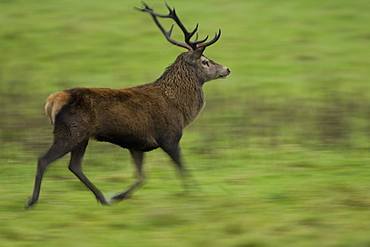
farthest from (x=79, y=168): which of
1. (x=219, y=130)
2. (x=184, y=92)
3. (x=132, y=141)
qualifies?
(x=219, y=130)

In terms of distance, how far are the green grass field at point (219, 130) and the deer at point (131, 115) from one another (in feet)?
1.51

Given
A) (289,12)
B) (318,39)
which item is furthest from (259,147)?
(289,12)

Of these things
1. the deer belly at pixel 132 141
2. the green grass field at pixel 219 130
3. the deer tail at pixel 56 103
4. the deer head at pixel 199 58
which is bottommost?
the green grass field at pixel 219 130

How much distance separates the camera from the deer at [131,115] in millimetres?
7668

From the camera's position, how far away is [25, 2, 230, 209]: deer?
7.67 m

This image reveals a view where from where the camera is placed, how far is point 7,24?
19.8 metres

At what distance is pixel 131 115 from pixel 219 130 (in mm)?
4594

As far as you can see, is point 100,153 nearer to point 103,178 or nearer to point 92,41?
point 103,178

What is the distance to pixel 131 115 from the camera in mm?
7980

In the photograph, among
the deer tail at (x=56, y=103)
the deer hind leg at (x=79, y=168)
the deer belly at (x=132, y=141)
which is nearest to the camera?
the deer tail at (x=56, y=103)

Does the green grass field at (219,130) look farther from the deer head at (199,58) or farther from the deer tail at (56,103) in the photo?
the deer head at (199,58)

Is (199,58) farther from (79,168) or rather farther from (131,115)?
(79,168)

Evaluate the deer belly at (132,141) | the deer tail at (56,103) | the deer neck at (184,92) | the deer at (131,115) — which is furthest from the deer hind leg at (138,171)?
the deer tail at (56,103)

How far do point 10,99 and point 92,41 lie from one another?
524 centimetres
